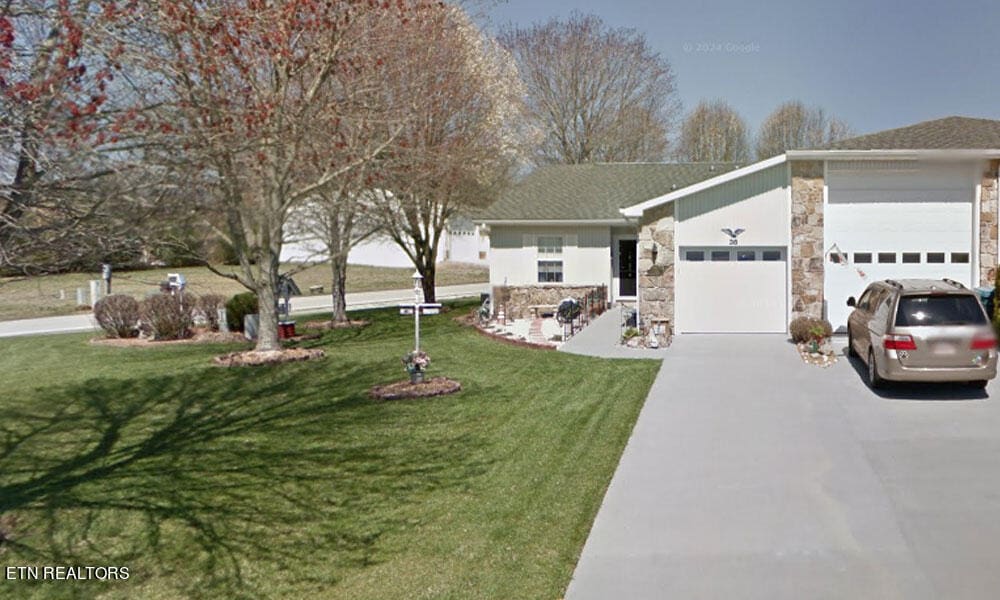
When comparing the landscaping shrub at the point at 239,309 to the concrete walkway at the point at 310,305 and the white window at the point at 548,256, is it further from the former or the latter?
the white window at the point at 548,256

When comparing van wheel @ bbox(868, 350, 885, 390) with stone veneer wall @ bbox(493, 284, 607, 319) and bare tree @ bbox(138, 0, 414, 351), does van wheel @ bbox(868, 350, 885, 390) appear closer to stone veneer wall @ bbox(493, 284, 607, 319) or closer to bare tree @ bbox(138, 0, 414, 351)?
bare tree @ bbox(138, 0, 414, 351)

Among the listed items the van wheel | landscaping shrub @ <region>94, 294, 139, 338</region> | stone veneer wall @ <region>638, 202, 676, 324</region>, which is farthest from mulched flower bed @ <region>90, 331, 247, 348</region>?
the van wheel

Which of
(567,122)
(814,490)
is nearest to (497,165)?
(567,122)

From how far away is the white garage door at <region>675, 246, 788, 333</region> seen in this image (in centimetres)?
1678

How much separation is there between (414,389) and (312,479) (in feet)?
14.2

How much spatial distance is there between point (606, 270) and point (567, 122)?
18.1 meters

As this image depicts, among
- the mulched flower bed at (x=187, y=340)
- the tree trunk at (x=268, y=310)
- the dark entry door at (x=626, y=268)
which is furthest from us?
the dark entry door at (x=626, y=268)

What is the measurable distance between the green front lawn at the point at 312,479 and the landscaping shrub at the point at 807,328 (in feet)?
12.2

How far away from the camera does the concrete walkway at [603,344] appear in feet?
49.2

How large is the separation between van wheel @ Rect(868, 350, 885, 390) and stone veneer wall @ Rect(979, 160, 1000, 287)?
654cm

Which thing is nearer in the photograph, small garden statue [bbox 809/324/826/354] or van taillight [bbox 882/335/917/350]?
van taillight [bbox 882/335/917/350]

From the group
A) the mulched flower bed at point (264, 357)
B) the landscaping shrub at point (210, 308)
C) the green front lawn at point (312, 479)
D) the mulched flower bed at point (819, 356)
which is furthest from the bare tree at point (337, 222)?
the mulched flower bed at point (819, 356)

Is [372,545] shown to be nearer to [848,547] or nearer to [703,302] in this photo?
[848,547]

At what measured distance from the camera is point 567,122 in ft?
131
